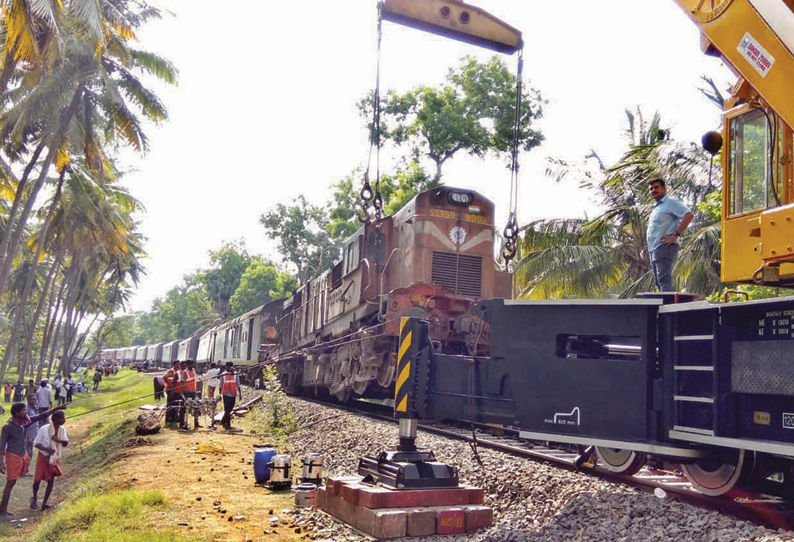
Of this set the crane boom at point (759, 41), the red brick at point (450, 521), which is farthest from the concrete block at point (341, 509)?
the crane boom at point (759, 41)

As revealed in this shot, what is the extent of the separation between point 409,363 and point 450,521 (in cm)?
140

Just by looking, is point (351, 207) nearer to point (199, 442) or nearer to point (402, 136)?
point (402, 136)

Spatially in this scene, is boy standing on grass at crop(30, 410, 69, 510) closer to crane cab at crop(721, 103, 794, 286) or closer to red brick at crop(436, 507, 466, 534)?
red brick at crop(436, 507, 466, 534)

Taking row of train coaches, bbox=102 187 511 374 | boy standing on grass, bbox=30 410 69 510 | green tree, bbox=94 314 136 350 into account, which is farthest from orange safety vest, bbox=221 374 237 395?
green tree, bbox=94 314 136 350

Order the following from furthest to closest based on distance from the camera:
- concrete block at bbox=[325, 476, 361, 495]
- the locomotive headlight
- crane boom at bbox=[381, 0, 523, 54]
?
1. the locomotive headlight
2. crane boom at bbox=[381, 0, 523, 54]
3. concrete block at bbox=[325, 476, 361, 495]

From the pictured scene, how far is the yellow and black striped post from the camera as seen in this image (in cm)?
620

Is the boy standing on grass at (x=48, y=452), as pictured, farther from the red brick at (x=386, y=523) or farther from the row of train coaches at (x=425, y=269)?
the red brick at (x=386, y=523)

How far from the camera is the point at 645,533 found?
512 centimetres

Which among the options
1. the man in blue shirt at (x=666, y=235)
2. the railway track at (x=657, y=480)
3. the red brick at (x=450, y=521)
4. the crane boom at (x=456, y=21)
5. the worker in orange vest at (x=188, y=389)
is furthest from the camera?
the worker in orange vest at (x=188, y=389)

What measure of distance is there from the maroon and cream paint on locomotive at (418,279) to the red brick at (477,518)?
6.20 metres

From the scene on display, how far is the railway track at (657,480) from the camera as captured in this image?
5246mm

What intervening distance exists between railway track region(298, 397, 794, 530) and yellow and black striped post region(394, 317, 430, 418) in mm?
699

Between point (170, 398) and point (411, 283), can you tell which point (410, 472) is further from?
point (170, 398)

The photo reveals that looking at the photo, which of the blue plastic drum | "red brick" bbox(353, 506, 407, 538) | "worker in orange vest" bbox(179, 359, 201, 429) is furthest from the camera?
"worker in orange vest" bbox(179, 359, 201, 429)
